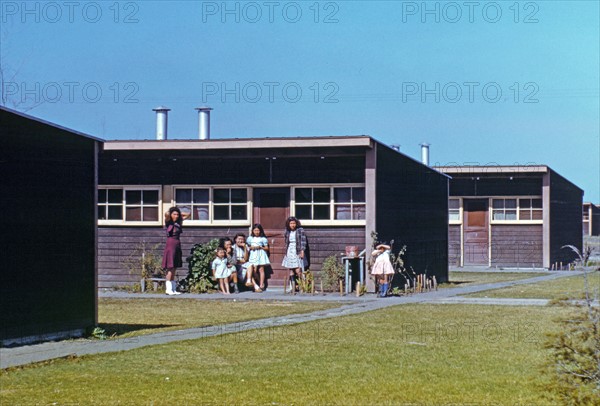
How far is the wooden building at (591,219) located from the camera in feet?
241

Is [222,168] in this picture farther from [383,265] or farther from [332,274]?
[383,265]

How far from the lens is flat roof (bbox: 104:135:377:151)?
80.0 feet

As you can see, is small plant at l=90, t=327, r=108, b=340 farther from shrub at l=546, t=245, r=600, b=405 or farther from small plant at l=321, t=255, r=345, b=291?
Answer: small plant at l=321, t=255, r=345, b=291

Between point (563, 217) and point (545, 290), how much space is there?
1605 centimetres

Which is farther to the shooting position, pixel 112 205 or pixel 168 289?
pixel 112 205

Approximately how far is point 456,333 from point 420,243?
14172mm

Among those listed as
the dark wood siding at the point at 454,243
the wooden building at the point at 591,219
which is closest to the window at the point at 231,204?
the dark wood siding at the point at 454,243

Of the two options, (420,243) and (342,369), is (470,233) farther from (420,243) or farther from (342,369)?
(342,369)

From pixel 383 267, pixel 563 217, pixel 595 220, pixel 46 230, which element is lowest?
pixel 383 267

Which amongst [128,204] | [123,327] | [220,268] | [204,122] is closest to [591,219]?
[204,122]

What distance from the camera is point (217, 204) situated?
2677cm

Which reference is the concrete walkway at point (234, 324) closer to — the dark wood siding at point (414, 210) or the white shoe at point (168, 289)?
the white shoe at point (168, 289)

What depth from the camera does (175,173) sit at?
88.1 ft

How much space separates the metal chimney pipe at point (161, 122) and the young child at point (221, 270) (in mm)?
5818
